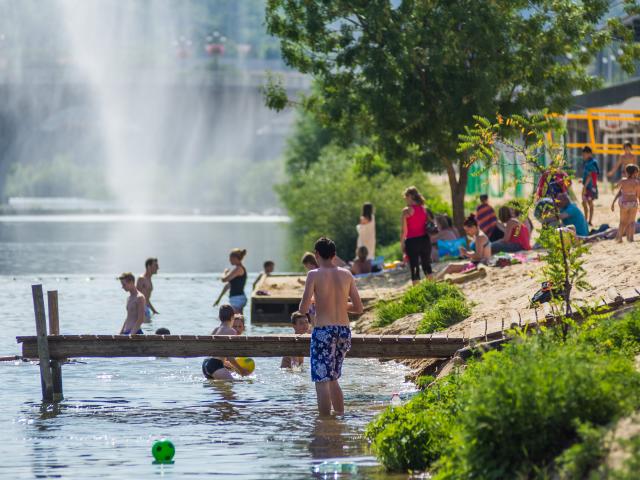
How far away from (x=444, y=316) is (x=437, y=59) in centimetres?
1047

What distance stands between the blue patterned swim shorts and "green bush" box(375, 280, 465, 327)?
7216 millimetres

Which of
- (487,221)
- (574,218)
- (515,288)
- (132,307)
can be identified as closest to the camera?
(132,307)

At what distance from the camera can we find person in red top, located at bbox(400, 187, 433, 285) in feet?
67.0

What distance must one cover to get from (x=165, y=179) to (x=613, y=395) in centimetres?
12358

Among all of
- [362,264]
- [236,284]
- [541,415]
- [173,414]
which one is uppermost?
[541,415]

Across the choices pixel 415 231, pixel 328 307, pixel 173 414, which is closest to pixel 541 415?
pixel 328 307

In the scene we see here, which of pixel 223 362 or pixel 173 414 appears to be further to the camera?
pixel 223 362

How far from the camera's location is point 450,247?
86.5 ft

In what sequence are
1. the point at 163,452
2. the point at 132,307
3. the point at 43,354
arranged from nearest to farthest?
1. the point at 163,452
2. the point at 43,354
3. the point at 132,307

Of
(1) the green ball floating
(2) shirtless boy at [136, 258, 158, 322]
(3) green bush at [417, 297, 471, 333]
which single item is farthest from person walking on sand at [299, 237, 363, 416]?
(2) shirtless boy at [136, 258, 158, 322]

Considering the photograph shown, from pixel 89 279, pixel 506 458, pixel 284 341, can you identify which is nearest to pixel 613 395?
pixel 506 458

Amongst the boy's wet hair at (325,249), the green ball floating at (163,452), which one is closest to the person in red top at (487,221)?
the boy's wet hair at (325,249)

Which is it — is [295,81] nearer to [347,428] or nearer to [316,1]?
[316,1]

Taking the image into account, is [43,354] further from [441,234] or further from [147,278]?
[441,234]
